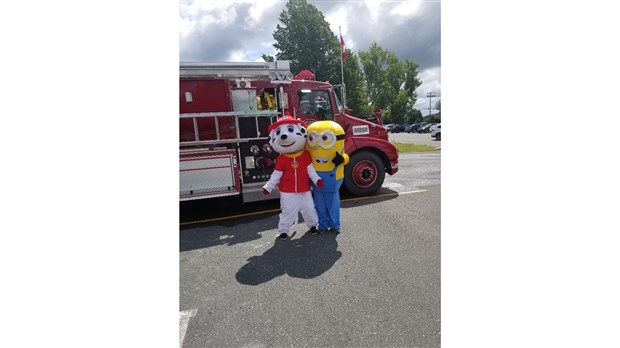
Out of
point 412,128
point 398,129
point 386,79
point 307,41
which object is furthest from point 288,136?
point 398,129

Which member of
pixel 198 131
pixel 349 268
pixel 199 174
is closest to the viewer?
pixel 349 268

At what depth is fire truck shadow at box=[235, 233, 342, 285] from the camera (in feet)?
8.76

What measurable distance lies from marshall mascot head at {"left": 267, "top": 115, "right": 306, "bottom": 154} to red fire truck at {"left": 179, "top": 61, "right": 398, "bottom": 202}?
1.16m

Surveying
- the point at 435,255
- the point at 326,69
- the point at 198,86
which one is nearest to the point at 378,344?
the point at 435,255

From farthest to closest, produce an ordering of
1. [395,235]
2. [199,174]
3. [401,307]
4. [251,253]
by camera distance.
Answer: [199,174] → [395,235] → [251,253] → [401,307]

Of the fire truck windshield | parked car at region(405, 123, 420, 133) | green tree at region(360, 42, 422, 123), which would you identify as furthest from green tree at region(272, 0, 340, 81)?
parked car at region(405, 123, 420, 133)

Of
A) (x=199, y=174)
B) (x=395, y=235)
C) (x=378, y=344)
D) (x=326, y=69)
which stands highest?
(x=326, y=69)

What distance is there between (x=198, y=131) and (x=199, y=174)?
79 centimetres

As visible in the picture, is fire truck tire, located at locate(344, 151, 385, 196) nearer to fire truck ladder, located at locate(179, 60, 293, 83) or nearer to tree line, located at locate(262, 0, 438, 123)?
fire truck ladder, located at locate(179, 60, 293, 83)

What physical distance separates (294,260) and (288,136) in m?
1.46

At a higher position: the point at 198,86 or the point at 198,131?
the point at 198,86

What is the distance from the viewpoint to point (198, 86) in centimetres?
442

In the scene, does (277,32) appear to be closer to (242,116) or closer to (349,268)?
A: (242,116)

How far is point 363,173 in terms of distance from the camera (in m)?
5.21
